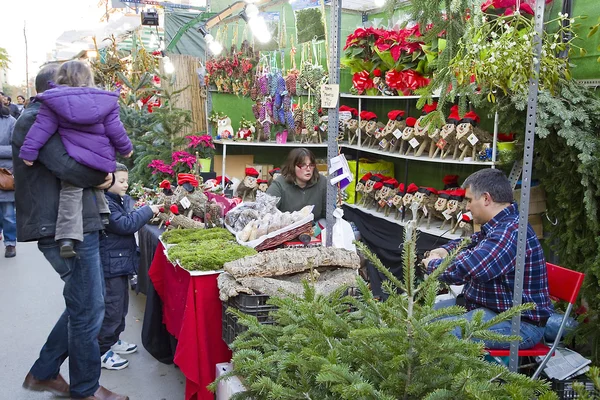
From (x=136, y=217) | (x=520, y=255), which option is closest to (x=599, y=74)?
(x=520, y=255)

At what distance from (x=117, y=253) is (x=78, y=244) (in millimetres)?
595

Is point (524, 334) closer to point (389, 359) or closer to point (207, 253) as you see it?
point (389, 359)

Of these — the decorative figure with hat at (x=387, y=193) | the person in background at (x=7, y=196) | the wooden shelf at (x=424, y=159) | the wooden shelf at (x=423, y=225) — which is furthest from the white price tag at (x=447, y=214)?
the person in background at (x=7, y=196)

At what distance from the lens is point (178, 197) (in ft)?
12.6

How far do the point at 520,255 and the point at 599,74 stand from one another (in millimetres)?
2124

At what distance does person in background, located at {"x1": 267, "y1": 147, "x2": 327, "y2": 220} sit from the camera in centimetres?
413

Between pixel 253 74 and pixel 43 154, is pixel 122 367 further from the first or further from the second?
pixel 253 74

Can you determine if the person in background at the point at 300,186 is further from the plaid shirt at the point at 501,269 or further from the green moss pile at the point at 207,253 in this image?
the plaid shirt at the point at 501,269

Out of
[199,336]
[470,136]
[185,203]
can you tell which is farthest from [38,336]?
→ [470,136]

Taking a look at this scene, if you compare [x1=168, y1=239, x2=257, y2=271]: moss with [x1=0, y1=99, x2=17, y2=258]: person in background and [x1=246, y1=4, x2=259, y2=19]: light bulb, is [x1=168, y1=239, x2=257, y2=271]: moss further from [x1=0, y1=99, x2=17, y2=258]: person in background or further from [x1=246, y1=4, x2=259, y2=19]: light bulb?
[x1=0, y1=99, x2=17, y2=258]: person in background

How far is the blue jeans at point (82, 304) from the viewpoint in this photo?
8.85 feet

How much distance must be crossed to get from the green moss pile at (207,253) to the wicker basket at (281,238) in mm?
158

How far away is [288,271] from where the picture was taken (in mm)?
2570

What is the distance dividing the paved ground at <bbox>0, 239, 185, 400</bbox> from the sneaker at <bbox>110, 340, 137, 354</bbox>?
4 cm
